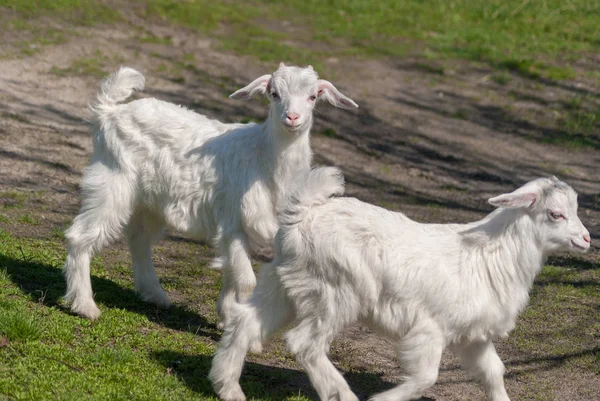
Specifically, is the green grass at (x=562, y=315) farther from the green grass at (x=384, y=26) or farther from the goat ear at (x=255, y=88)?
the green grass at (x=384, y=26)

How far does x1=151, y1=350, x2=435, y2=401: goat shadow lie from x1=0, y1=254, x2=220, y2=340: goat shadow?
0.62 metres

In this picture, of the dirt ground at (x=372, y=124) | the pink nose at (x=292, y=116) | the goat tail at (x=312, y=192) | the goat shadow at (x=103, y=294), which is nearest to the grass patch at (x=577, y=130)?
the dirt ground at (x=372, y=124)

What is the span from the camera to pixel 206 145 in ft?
21.9

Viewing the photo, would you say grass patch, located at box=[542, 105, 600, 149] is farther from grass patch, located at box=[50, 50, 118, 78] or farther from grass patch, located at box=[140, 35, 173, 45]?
grass patch, located at box=[50, 50, 118, 78]

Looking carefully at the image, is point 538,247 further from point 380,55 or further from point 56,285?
point 380,55

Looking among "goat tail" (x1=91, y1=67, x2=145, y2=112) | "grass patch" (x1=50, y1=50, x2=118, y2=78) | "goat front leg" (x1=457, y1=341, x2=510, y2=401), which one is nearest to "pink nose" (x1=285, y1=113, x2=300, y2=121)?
"goat tail" (x1=91, y1=67, x2=145, y2=112)

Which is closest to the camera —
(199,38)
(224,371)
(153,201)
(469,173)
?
(224,371)

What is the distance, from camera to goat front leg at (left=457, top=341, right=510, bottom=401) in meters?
5.46

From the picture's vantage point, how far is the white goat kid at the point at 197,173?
20.9 feet

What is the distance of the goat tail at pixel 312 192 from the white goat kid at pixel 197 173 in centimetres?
85

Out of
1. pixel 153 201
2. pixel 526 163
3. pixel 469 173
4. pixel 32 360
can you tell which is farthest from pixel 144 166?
pixel 526 163

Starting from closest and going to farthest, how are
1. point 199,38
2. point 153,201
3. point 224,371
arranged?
point 224,371 → point 153,201 → point 199,38

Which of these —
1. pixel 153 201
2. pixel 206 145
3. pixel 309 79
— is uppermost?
pixel 309 79

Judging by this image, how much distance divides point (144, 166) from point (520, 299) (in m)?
2.88
